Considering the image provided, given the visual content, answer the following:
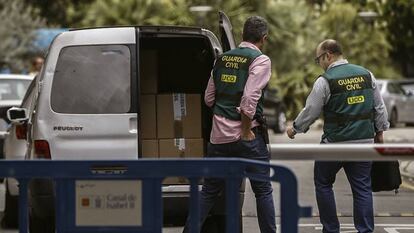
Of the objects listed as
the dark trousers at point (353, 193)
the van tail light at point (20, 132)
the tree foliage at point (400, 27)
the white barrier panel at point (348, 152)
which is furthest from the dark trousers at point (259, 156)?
the tree foliage at point (400, 27)

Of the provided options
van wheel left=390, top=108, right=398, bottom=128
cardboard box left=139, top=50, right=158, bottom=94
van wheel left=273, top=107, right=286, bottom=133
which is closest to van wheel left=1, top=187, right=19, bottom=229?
cardboard box left=139, top=50, right=158, bottom=94

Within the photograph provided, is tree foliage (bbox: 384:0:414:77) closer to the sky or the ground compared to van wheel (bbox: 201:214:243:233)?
closer to the ground

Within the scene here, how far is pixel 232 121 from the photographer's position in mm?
8828

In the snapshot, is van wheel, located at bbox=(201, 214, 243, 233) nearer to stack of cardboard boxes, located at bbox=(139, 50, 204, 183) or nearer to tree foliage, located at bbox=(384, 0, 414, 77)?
stack of cardboard boxes, located at bbox=(139, 50, 204, 183)

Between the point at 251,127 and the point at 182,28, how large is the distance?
1.23 meters

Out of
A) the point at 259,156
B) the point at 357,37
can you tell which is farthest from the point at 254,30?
the point at 357,37

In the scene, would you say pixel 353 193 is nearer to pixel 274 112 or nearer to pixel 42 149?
pixel 42 149

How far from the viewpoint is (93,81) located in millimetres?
9328

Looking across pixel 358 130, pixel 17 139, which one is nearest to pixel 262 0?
pixel 17 139

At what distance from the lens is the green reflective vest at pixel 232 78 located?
875 centimetres

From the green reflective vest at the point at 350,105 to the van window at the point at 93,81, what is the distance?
1.67 metres

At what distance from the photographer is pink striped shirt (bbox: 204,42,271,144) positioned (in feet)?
28.3

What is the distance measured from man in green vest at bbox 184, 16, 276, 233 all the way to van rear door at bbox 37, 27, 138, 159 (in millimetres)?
769

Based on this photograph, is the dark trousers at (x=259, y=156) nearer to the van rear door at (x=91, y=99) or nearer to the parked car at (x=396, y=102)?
the van rear door at (x=91, y=99)
